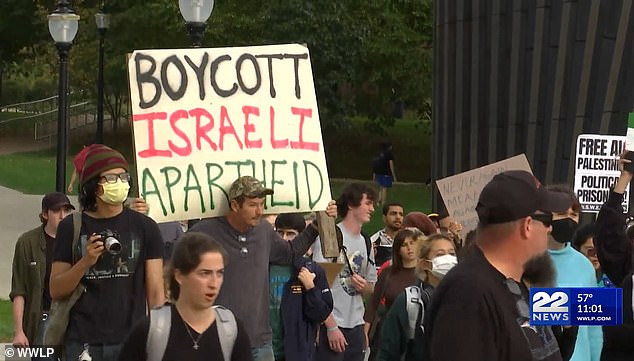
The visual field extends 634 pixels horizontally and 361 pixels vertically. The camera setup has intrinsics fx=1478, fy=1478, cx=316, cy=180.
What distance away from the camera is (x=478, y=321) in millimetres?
4238

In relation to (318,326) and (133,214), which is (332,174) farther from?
(133,214)

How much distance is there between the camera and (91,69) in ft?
135

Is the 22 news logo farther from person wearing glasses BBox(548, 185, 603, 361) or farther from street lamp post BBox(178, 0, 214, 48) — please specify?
street lamp post BBox(178, 0, 214, 48)

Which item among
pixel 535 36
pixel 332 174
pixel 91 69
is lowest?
pixel 332 174

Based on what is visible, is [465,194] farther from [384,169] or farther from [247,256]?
[384,169]

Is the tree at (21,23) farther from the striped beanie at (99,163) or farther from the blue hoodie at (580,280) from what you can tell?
the blue hoodie at (580,280)

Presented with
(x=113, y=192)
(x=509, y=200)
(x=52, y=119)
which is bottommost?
(x=52, y=119)

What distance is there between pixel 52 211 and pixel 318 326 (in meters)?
1.86

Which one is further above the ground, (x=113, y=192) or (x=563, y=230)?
(x=113, y=192)

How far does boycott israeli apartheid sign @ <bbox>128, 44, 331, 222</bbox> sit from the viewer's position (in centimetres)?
788

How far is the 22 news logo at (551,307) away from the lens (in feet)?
17.1

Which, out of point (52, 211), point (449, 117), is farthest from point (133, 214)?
point (449, 117)

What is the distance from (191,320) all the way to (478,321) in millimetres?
1250

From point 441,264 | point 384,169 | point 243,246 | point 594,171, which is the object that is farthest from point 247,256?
point 384,169
